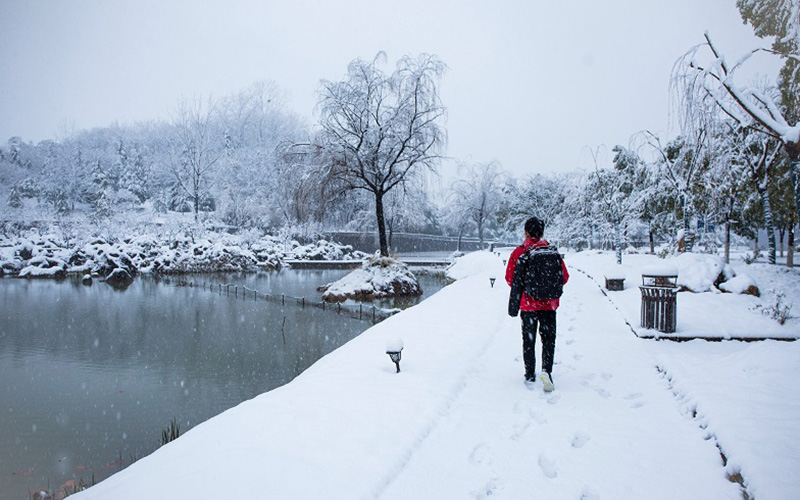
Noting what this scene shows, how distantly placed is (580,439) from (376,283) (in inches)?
502

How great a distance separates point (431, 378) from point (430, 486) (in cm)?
209

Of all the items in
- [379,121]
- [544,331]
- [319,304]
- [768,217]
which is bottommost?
Result: [319,304]

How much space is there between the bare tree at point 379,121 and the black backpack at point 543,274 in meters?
12.8

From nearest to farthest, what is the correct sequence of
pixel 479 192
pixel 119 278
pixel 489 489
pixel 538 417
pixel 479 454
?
pixel 489 489 < pixel 479 454 < pixel 538 417 < pixel 119 278 < pixel 479 192

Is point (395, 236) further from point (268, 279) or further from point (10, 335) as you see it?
point (10, 335)

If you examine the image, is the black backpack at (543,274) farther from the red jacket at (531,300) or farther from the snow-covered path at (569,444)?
the snow-covered path at (569,444)

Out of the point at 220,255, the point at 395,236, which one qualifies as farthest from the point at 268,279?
the point at 395,236

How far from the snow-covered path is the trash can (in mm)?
1953

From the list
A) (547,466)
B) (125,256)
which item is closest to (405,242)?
(125,256)

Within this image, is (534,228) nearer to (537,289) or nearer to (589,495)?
(537,289)

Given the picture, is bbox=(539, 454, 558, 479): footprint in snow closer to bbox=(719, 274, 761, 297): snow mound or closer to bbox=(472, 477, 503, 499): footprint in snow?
bbox=(472, 477, 503, 499): footprint in snow

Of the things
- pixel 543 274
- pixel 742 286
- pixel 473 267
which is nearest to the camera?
pixel 543 274

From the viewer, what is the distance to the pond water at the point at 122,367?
5277mm

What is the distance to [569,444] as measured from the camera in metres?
3.27
